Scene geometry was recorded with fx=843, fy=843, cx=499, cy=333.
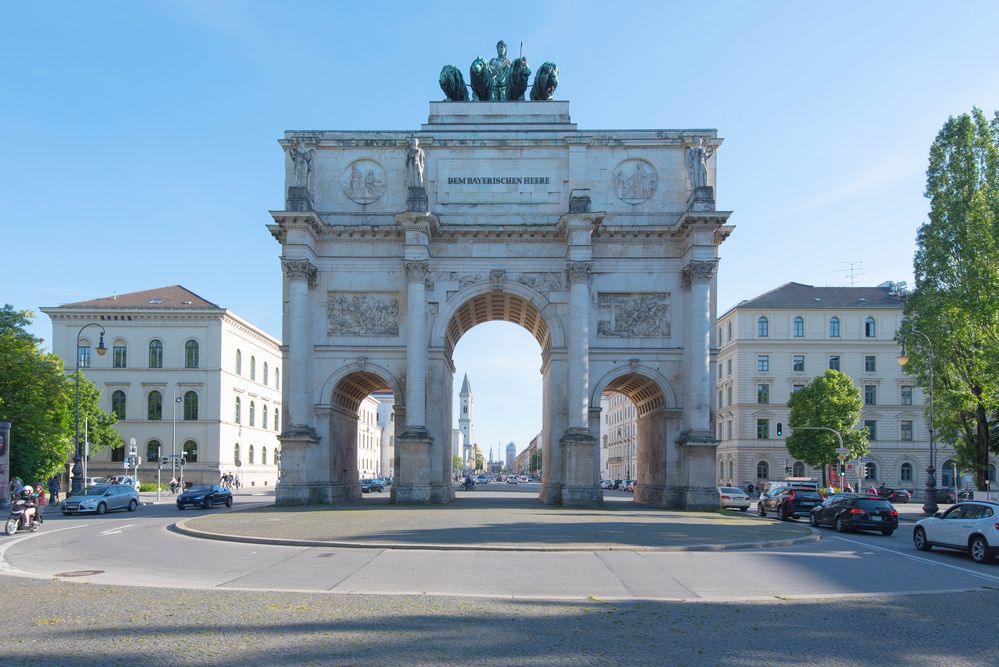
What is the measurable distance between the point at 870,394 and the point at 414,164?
52137mm

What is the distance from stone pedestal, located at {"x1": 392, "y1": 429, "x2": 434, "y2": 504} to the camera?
119 feet

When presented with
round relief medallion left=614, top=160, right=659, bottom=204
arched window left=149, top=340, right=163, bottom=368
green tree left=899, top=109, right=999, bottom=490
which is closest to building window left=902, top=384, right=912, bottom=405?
green tree left=899, top=109, right=999, bottom=490

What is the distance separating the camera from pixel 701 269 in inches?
1494

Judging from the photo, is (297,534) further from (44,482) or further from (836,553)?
(44,482)

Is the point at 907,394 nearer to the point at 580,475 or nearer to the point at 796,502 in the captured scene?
the point at 796,502

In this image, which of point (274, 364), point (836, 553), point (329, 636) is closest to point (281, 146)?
point (836, 553)

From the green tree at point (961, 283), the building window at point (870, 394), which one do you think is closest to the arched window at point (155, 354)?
the green tree at point (961, 283)

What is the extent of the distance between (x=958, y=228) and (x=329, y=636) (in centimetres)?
4046

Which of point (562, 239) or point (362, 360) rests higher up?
point (562, 239)

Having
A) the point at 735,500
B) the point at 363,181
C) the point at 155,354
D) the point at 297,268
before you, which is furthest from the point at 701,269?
the point at 155,354

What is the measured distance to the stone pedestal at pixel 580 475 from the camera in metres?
36.3

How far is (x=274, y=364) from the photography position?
82812 mm

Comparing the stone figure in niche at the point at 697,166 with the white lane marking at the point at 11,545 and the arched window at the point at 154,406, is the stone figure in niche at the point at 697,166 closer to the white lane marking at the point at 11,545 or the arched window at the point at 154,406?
the white lane marking at the point at 11,545

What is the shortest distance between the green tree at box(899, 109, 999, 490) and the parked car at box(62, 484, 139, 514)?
37.5 meters
